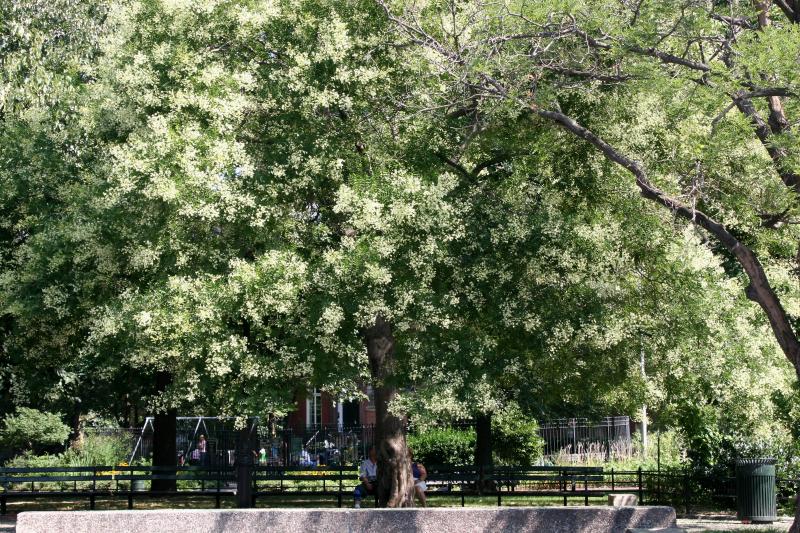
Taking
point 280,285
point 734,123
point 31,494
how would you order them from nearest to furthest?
1. point 734,123
2. point 280,285
3. point 31,494

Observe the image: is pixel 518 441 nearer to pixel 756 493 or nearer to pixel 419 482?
pixel 419 482

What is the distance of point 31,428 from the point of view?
2967 centimetres

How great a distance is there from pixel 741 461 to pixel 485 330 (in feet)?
19.7

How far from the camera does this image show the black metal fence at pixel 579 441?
3556 cm

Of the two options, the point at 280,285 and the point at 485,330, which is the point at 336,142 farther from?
the point at 485,330

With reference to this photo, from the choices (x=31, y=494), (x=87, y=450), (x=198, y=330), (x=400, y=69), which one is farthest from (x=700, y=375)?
(x=87, y=450)

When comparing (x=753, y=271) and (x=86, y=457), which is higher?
(x=753, y=271)

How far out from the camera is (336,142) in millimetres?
17734

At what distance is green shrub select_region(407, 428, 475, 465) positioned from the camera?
34781 millimetres

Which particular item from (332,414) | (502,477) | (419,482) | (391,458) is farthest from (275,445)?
(332,414)

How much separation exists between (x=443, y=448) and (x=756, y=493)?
1612cm

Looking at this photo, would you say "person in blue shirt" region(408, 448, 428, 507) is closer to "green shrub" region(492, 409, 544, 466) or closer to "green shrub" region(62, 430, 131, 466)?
"green shrub" region(62, 430, 131, 466)

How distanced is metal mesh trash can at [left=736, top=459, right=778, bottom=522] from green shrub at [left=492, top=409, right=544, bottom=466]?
13.6 metres

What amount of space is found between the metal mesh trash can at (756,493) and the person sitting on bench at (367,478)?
6.91 metres
